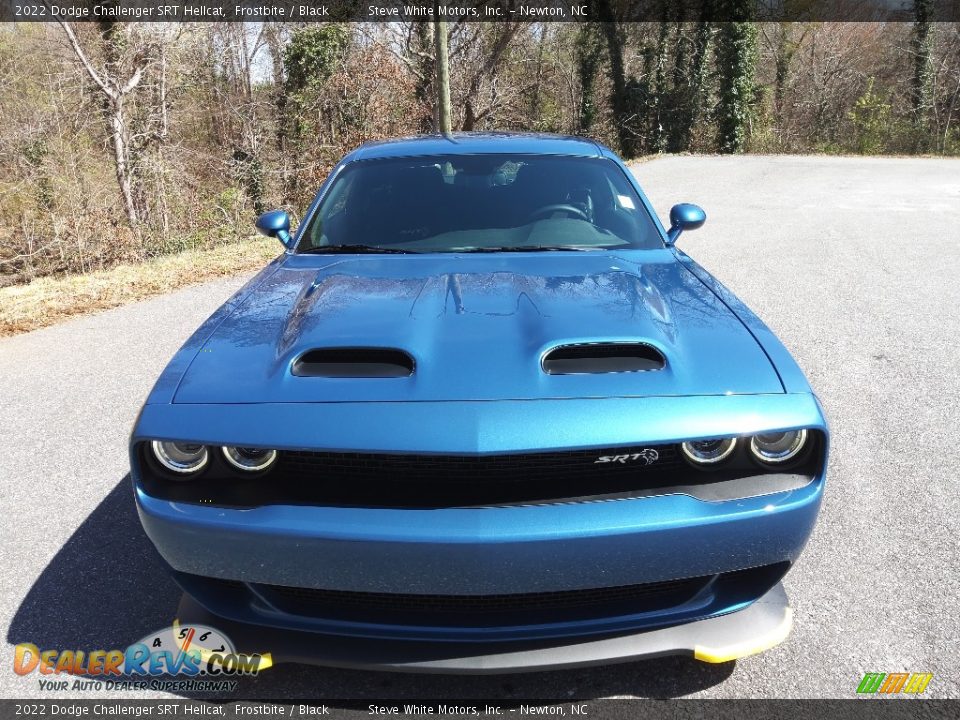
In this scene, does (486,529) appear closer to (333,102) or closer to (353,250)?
(353,250)

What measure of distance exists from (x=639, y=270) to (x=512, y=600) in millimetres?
1428

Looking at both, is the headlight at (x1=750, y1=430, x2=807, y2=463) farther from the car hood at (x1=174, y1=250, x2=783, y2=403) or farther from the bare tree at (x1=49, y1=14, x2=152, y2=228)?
the bare tree at (x1=49, y1=14, x2=152, y2=228)

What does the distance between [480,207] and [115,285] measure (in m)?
5.58

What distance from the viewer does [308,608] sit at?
2.01m

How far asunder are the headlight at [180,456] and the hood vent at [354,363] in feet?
1.10

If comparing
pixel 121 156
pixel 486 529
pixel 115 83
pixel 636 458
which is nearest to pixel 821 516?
pixel 636 458

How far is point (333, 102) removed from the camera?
56.8 feet

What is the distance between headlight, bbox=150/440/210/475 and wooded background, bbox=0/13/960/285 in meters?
8.98

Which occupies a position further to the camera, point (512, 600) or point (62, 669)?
point (62, 669)

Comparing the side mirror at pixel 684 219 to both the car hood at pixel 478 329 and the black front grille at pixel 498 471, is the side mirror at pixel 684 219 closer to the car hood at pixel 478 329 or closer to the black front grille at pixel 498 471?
the car hood at pixel 478 329

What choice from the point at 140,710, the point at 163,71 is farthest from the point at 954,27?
the point at 140,710

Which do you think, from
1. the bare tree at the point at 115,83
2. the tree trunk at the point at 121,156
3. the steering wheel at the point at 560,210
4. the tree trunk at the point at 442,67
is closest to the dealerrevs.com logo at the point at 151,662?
the steering wheel at the point at 560,210

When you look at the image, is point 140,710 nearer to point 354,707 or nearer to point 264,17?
point 354,707

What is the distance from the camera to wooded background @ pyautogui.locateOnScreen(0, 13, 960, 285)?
13625mm
